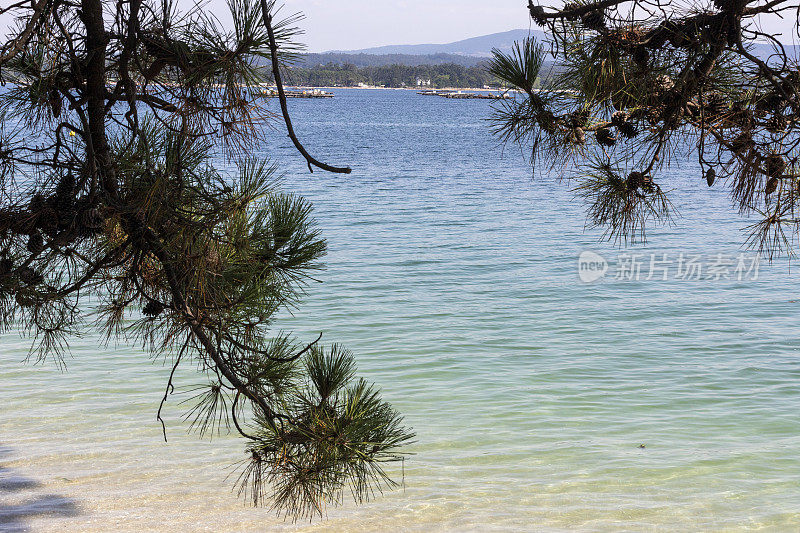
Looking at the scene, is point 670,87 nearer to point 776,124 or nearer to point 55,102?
point 776,124

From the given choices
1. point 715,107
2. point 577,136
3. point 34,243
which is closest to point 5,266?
point 34,243

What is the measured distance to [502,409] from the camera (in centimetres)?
661

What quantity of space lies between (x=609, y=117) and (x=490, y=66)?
544mm

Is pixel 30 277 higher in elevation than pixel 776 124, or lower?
lower

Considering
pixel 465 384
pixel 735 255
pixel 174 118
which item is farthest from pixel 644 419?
pixel 735 255

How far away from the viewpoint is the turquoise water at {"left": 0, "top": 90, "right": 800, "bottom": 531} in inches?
182

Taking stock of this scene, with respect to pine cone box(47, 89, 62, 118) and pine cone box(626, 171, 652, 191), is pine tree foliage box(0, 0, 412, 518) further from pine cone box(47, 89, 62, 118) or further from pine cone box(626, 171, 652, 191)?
pine cone box(626, 171, 652, 191)

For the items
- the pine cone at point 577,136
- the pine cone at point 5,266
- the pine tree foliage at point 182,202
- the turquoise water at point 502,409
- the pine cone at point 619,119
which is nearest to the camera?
the pine tree foliage at point 182,202

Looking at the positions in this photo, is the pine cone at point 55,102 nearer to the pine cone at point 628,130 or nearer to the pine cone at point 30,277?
the pine cone at point 30,277

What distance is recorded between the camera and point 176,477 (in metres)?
5.03

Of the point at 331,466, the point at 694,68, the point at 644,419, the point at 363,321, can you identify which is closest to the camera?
the point at 331,466

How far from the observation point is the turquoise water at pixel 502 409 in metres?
4.63

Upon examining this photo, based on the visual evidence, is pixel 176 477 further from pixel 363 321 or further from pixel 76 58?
pixel 363 321

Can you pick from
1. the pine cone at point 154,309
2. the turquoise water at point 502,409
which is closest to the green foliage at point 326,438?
the pine cone at point 154,309
